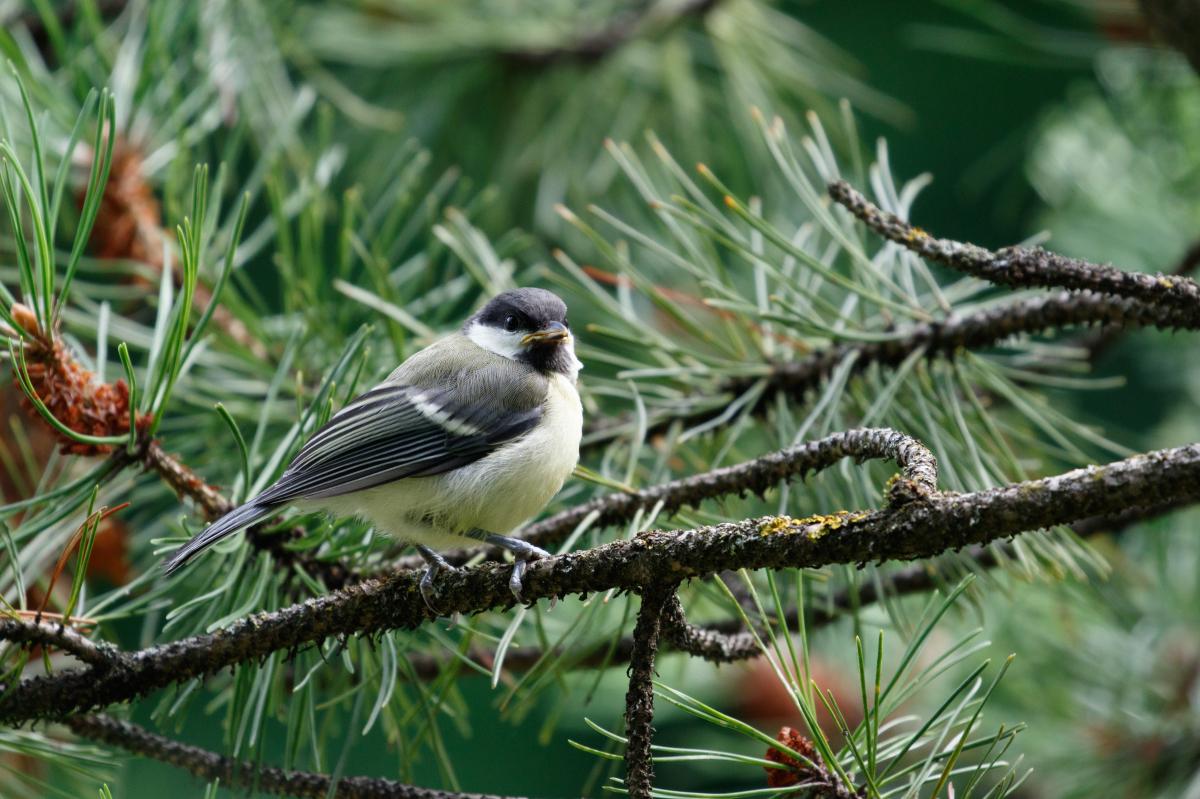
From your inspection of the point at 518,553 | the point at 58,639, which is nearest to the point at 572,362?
the point at 518,553

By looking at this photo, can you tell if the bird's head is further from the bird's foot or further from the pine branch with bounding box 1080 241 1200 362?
the pine branch with bounding box 1080 241 1200 362

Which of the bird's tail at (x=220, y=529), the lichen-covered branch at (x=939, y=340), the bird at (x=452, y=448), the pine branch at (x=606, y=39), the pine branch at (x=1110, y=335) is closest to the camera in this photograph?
the bird's tail at (x=220, y=529)

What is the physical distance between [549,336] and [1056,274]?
0.85 meters

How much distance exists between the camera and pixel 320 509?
1.40 m

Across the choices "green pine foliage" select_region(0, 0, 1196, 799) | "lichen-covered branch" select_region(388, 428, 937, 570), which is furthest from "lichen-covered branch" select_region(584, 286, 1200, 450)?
"lichen-covered branch" select_region(388, 428, 937, 570)

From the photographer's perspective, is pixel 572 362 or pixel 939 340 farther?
pixel 572 362

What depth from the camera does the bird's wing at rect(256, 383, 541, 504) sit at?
1.32 m

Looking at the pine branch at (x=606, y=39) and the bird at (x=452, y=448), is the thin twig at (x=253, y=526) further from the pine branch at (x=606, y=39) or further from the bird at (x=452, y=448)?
the pine branch at (x=606, y=39)

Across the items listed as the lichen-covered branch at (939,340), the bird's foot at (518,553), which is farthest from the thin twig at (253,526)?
the lichen-covered branch at (939,340)

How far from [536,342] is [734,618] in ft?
1.70

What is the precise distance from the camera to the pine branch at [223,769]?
3.46ft

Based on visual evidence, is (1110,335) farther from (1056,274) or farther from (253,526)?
(253,526)

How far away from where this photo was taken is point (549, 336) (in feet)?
5.63

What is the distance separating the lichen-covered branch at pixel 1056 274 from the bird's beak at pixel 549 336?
2.33ft
